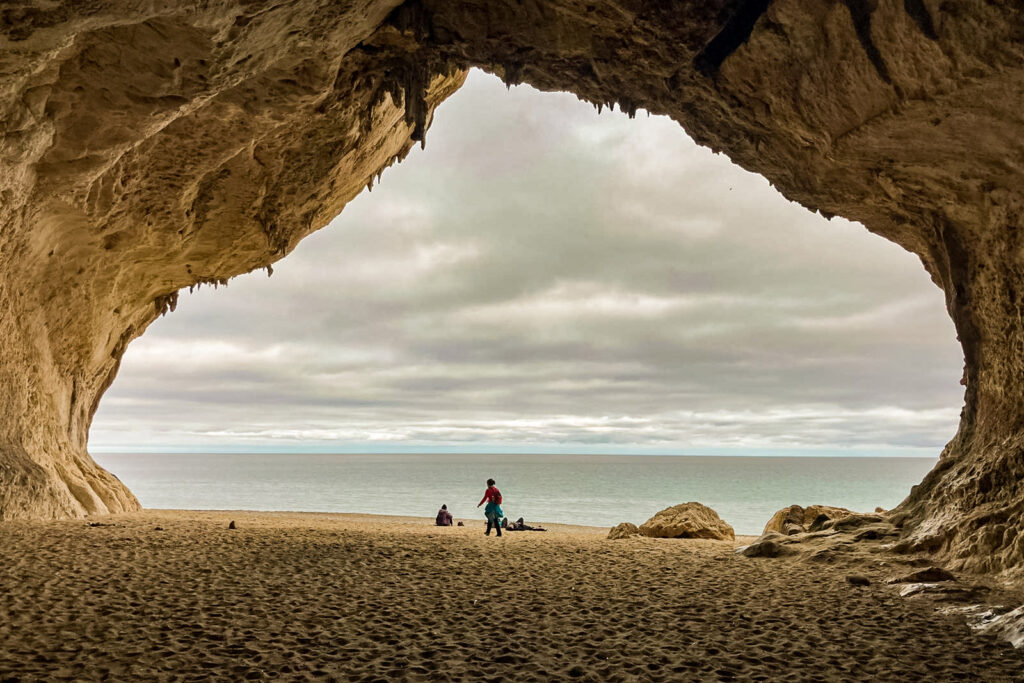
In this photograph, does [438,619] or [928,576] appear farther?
[928,576]

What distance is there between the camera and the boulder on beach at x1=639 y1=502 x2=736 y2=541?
1956 centimetres

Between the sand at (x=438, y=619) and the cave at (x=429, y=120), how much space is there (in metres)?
3.74

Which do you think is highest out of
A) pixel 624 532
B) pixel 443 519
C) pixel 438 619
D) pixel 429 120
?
pixel 429 120

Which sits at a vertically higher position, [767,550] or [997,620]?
[997,620]

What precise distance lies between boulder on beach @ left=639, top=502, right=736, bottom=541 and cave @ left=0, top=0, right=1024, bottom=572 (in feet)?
21.7

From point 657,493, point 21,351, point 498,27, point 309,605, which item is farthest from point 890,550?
point 657,493

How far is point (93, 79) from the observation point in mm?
10867

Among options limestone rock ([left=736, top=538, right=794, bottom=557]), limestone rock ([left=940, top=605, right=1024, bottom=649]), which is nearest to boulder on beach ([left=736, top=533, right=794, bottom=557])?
limestone rock ([left=736, top=538, right=794, bottom=557])

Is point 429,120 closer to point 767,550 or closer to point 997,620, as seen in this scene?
point 767,550

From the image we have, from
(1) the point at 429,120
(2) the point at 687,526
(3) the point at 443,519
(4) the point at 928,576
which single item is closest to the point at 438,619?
(4) the point at 928,576

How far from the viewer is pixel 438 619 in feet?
25.6

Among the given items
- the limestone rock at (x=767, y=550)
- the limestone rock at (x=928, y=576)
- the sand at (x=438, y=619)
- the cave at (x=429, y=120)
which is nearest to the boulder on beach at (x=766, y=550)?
the limestone rock at (x=767, y=550)

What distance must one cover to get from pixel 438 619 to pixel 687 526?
13.6m

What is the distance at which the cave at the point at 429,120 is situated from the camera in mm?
9414
